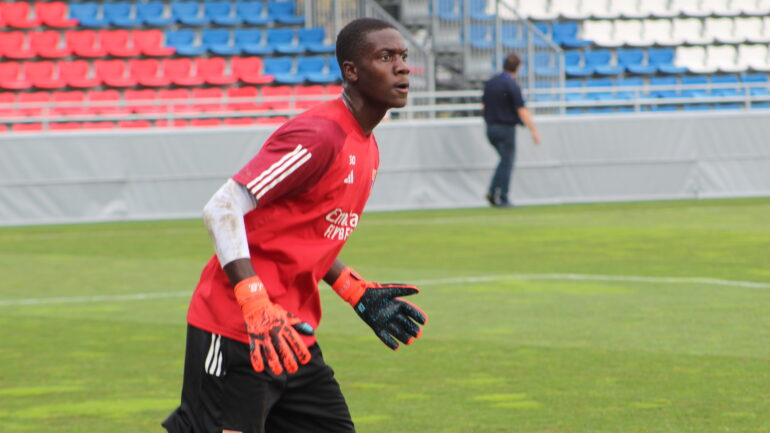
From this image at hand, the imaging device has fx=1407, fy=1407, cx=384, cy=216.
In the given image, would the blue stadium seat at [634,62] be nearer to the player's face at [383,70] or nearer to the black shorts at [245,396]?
the player's face at [383,70]

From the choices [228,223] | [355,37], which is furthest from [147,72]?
[228,223]

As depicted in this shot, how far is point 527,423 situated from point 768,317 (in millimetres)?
3934

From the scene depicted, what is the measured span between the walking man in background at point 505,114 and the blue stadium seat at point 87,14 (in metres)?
10.2

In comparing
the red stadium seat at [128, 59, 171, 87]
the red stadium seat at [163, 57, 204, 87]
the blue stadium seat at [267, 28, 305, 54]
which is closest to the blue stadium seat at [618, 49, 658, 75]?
the blue stadium seat at [267, 28, 305, 54]

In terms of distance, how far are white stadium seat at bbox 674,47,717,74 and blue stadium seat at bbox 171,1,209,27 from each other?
10.8 metres

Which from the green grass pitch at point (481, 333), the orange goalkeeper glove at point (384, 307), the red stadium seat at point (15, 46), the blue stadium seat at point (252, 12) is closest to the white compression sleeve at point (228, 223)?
the orange goalkeeper glove at point (384, 307)

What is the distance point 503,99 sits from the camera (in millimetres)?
21250

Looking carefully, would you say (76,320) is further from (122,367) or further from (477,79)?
(477,79)

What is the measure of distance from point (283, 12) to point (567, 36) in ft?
20.7

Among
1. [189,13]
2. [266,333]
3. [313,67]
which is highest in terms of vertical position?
[266,333]

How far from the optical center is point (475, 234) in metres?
17.5

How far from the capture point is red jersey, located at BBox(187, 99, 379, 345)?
13.2ft

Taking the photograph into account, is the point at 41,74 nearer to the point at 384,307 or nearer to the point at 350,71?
the point at 384,307

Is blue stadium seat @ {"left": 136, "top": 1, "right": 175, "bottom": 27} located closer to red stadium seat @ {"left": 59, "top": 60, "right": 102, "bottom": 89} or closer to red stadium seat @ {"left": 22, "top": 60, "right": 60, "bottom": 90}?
red stadium seat @ {"left": 59, "top": 60, "right": 102, "bottom": 89}
